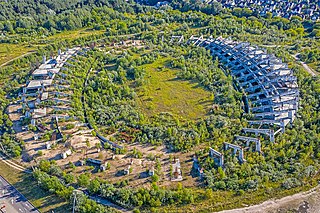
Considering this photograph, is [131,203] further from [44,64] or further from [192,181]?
[44,64]

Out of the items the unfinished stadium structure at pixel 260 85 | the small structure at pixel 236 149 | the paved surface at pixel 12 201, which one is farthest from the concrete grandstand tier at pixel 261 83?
the paved surface at pixel 12 201

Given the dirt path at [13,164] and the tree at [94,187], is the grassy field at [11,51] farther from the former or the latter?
the tree at [94,187]

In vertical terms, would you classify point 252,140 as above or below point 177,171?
above

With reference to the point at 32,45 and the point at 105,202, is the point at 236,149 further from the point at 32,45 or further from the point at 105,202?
the point at 32,45

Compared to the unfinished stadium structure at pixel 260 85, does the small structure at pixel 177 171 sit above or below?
below

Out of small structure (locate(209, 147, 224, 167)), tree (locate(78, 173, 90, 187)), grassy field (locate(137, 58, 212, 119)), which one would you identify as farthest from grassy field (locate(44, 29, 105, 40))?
small structure (locate(209, 147, 224, 167))

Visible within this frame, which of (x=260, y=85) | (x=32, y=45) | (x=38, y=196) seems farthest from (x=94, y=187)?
(x=32, y=45)

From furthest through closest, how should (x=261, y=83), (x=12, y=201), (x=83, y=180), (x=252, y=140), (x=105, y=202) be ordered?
1. (x=261, y=83)
2. (x=252, y=140)
3. (x=83, y=180)
4. (x=12, y=201)
5. (x=105, y=202)
